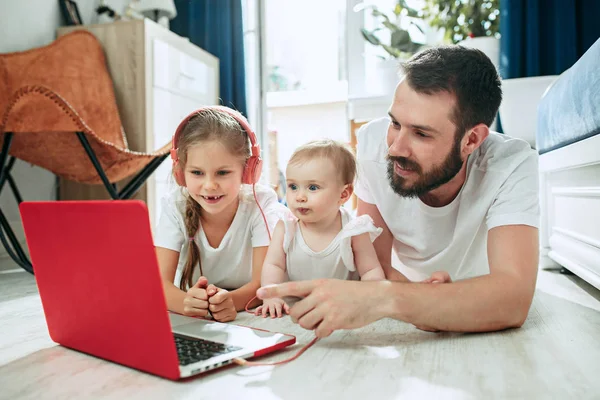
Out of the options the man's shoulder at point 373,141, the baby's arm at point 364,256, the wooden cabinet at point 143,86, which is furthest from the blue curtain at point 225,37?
the baby's arm at point 364,256

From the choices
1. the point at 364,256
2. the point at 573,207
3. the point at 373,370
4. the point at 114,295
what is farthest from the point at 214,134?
the point at 573,207

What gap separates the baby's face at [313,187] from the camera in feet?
4.16

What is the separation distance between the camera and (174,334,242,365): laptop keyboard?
79 centimetres

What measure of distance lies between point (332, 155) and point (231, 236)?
0.34 metres

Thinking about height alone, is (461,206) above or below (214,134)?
below

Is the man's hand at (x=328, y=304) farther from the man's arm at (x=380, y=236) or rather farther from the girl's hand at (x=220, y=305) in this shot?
the man's arm at (x=380, y=236)

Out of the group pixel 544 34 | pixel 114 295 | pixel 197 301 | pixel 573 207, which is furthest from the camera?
pixel 544 34

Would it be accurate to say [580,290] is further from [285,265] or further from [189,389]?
[189,389]

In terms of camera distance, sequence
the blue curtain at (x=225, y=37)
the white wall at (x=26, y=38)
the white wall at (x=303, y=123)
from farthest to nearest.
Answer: the white wall at (x=303, y=123) < the blue curtain at (x=225, y=37) < the white wall at (x=26, y=38)

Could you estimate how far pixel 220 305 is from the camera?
3.58 ft

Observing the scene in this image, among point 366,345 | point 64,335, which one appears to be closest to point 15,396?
point 64,335

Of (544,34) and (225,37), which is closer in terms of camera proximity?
(544,34)

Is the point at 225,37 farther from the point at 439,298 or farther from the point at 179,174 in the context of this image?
the point at 439,298

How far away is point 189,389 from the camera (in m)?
0.72
